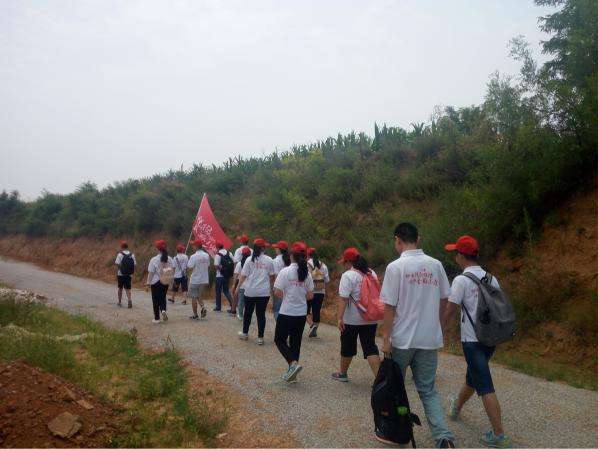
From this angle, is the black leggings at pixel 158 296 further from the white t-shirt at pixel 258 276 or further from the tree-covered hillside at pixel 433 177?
the tree-covered hillside at pixel 433 177

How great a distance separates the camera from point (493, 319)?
181 inches

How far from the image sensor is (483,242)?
1167 cm

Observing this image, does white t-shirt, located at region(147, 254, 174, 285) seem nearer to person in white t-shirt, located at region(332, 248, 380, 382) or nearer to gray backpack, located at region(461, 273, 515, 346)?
person in white t-shirt, located at region(332, 248, 380, 382)

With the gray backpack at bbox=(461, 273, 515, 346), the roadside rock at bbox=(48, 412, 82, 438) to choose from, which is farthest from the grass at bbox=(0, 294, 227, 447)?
the gray backpack at bbox=(461, 273, 515, 346)

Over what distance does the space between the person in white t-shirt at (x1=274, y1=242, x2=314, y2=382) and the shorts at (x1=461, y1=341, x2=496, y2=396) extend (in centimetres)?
272

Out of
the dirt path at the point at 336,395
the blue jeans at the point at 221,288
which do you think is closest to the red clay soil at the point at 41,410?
the dirt path at the point at 336,395

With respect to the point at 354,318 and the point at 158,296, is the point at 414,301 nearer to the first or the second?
the point at 354,318

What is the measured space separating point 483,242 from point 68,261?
27397 millimetres

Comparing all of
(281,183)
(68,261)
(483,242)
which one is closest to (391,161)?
(281,183)

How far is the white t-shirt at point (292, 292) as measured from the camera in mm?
7051

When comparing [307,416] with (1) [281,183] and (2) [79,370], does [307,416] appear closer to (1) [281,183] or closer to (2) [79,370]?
(2) [79,370]

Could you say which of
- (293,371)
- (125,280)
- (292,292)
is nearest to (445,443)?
(293,371)

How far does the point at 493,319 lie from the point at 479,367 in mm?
507

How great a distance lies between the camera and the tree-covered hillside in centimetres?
1080
